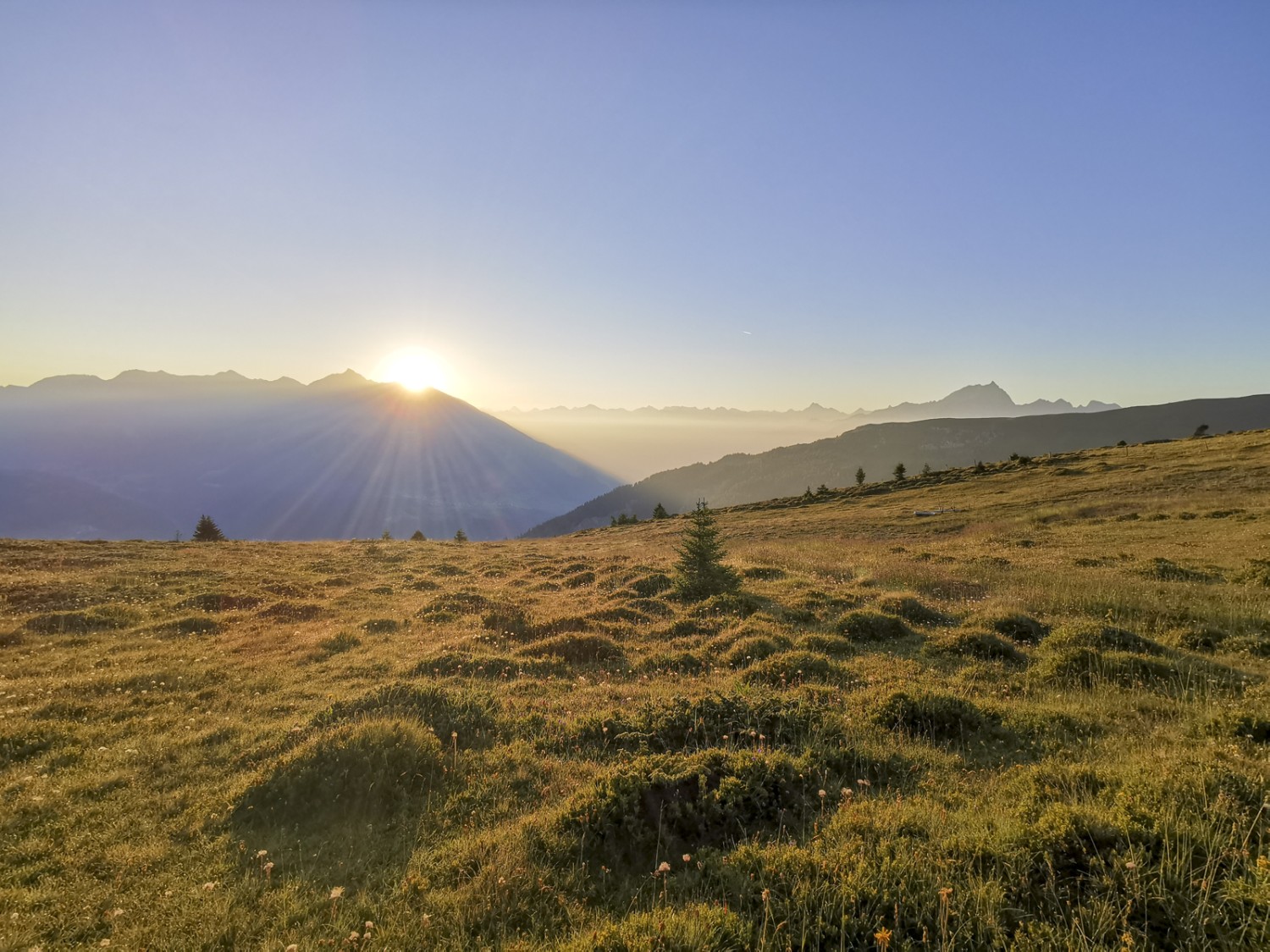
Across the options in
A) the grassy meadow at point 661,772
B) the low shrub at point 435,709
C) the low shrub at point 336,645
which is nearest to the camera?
the grassy meadow at point 661,772

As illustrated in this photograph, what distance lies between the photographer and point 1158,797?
548 cm

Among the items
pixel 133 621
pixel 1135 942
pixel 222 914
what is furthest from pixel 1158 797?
pixel 133 621

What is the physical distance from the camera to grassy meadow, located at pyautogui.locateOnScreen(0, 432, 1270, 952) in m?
4.72

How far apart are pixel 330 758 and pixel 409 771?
120 cm

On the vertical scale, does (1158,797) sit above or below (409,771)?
above

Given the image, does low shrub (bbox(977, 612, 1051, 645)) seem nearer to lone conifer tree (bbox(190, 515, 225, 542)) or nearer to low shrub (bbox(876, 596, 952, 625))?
low shrub (bbox(876, 596, 952, 625))

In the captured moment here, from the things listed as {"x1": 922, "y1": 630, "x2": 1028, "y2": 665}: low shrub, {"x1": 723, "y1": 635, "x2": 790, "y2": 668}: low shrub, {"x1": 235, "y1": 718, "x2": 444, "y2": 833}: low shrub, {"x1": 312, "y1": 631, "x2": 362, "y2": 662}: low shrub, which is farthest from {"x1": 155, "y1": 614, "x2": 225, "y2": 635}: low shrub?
{"x1": 922, "y1": 630, "x2": 1028, "y2": 665}: low shrub

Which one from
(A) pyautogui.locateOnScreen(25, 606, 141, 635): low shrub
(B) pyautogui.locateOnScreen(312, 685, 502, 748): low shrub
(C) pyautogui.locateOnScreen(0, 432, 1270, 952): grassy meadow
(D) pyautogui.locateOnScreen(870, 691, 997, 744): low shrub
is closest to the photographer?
(C) pyautogui.locateOnScreen(0, 432, 1270, 952): grassy meadow

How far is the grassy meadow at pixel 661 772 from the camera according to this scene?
472 centimetres

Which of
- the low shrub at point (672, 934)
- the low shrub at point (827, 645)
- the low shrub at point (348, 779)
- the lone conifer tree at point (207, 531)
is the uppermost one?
the low shrub at point (672, 934)

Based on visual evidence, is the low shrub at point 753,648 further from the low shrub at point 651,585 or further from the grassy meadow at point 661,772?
the low shrub at point 651,585

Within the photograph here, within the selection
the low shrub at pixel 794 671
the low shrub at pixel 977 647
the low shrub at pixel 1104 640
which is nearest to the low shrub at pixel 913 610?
the low shrub at pixel 977 647

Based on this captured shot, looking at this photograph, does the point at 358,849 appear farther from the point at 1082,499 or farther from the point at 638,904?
the point at 1082,499

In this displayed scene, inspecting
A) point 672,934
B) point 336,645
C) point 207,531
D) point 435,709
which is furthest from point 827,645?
point 207,531
